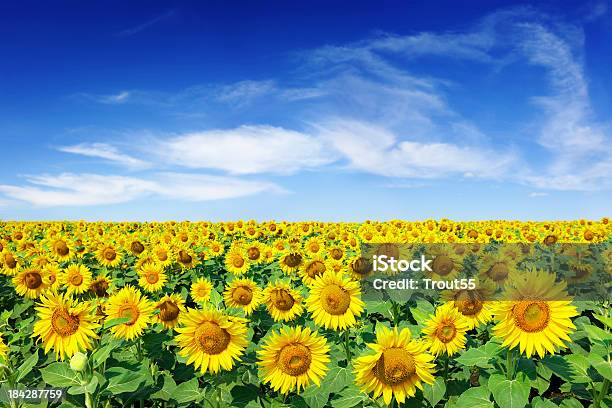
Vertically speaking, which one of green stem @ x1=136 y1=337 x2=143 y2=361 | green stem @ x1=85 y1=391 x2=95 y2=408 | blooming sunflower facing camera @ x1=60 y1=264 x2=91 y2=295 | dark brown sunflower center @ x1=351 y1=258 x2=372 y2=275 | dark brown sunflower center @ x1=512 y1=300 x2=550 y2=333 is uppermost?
dark brown sunflower center @ x1=351 y1=258 x2=372 y2=275

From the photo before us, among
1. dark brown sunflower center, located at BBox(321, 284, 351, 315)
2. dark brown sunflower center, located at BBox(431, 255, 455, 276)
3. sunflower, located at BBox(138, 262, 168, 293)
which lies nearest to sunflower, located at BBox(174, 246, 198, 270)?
sunflower, located at BBox(138, 262, 168, 293)

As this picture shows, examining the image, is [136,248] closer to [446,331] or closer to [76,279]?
[76,279]

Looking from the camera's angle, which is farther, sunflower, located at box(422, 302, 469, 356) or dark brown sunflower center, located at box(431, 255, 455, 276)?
dark brown sunflower center, located at box(431, 255, 455, 276)

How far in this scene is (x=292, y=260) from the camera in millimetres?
8680

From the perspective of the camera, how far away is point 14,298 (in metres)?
10.6

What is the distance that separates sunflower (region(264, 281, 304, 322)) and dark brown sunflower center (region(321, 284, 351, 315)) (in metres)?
0.58

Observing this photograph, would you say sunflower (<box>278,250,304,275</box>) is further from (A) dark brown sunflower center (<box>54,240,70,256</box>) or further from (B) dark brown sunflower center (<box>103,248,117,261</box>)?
(A) dark brown sunflower center (<box>54,240,70,256</box>)

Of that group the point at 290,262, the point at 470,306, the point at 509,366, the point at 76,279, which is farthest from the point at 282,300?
the point at 76,279

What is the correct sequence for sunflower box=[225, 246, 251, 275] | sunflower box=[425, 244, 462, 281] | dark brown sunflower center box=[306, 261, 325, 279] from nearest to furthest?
dark brown sunflower center box=[306, 261, 325, 279] → sunflower box=[425, 244, 462, 281] → sunflower box=[225, 246, 251, 275]

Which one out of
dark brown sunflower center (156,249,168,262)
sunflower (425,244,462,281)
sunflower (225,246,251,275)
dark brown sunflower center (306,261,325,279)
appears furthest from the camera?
dark brown sunflower center (156,249,168,262)

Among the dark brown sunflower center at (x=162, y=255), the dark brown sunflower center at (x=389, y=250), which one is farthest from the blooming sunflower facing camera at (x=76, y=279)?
the dark brown sunflower center at (x=389, y=250)

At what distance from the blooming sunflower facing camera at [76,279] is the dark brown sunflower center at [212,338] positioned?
4.65 meters

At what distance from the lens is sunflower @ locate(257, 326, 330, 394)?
4039 mm

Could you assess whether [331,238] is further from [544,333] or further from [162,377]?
[544,333]
